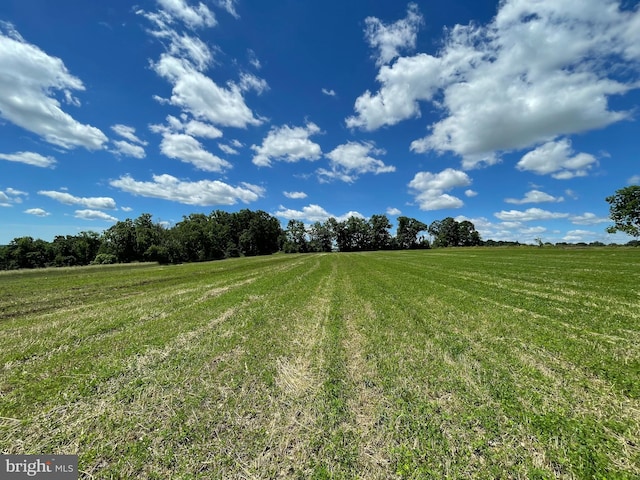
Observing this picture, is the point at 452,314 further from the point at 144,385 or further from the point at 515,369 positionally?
the point at 144,385

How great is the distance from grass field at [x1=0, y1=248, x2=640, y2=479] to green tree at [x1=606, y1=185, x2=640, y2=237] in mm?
83315

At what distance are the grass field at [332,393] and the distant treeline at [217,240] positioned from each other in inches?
3156

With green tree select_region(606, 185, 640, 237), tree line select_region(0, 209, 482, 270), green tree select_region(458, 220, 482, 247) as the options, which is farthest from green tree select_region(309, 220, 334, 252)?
green tree select_region(606, 185, 640, 237)

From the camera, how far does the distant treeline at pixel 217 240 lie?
85.2 meters

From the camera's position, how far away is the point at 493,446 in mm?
3529

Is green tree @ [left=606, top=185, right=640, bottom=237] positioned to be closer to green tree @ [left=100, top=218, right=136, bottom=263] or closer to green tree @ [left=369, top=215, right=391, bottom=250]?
green tree @ [left=369, top=215, right=391, bottom=250]

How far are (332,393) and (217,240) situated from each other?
99773 millimetres

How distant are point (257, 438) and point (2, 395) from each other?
511 centimetres

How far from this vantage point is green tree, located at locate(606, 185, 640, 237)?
62.2 m

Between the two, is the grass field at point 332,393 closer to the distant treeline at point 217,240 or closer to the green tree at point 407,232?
the distant treeline at point 217,240

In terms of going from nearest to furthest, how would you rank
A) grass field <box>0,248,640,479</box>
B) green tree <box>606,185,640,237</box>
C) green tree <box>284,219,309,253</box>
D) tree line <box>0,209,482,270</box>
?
grass field <box>0,248,640,479</box>, green tree <box>606,185,640,237</box>, tree line <box>0,209,482,270</box>, green tree <box>284,219,309,253</box>

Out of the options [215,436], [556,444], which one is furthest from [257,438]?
[556,444]

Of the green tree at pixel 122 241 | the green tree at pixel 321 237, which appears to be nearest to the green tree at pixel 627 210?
the green tree at pixel 321 237

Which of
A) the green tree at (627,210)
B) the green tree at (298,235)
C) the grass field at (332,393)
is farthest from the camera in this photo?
the green tree at (298,235)
